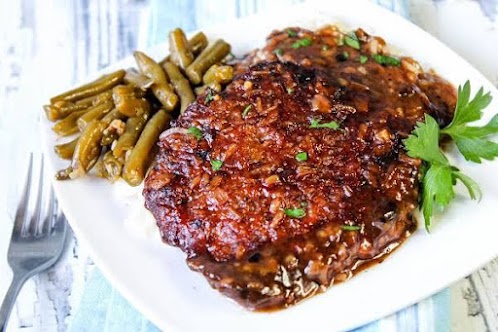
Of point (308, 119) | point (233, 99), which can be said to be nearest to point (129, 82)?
point (233, 99)

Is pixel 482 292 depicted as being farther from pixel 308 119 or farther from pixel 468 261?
pixel 308 119

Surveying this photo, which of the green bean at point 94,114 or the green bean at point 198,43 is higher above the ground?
the green bean at point 198,43

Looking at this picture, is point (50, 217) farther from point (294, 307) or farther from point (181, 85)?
point (294, 307)

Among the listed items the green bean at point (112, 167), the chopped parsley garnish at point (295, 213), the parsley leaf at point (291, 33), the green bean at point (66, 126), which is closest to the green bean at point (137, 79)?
the green bean at point (66, 126)

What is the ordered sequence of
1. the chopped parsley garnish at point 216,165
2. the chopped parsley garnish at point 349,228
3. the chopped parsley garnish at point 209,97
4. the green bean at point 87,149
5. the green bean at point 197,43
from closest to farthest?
the chopped parsley garnish at point 349,228 < the chopped parsley garnish at point 216,165 < the chopped parsley garnish at point 209,97 < the green bean at point 87,149 < the green bean at point 197,43

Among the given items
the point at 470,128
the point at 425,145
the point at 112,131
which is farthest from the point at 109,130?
the point at 470,128

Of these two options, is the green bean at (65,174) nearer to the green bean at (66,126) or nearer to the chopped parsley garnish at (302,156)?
the green bean at (66,126)
